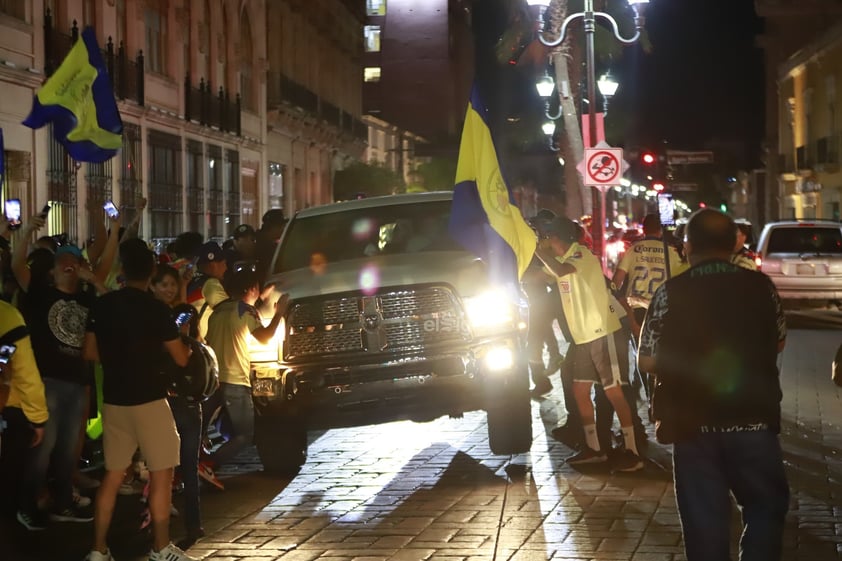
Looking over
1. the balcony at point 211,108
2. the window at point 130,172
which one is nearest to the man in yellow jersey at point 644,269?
the window at point 130,172

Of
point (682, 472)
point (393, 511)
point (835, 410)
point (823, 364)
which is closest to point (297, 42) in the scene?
A: point (823, 364)

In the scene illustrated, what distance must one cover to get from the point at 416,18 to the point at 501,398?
234 feet

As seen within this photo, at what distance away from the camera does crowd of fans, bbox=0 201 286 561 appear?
728 centimetres

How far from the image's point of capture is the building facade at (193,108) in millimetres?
22141

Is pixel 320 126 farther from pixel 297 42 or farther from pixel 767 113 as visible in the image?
pixel 767 113

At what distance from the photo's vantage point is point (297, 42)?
42656 millimetres

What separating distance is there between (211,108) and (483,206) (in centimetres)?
2387

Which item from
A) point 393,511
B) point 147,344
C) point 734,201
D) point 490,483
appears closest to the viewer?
point 147,344

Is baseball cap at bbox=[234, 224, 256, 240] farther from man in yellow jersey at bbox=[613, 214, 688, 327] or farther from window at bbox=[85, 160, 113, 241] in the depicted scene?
window at bbox=[85, 160, 113, 241]

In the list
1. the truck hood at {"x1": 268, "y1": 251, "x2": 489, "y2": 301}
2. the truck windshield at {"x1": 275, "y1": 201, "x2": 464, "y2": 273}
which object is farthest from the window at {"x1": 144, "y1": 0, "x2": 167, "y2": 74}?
the truck hood at {"x1": 268, "y1": 251, "x2": 489, "y2": 301}

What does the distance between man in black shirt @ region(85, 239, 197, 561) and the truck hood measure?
10.0 ft

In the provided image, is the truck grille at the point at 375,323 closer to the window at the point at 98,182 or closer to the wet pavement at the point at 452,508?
the wet pavement at the point at 452,508

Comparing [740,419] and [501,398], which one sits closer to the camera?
[740,419]

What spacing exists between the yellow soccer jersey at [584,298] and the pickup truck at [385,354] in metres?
0.46
